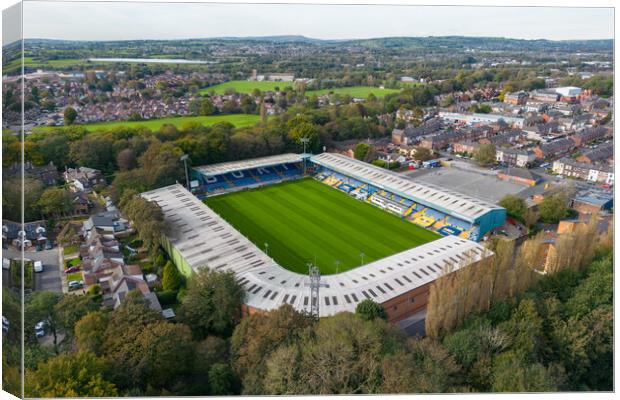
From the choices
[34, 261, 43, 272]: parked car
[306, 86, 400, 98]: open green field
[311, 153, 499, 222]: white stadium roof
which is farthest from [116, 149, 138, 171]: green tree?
[306, 86, 400, 98]: open green field

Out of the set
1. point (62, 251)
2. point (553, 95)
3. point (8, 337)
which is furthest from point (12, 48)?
point (553, 95)

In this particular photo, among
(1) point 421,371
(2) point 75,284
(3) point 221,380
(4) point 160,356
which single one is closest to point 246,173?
→ (2) point 75,284

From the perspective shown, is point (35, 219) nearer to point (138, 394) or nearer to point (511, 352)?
point (138, 394)

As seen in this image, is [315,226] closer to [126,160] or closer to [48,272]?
[48,272]

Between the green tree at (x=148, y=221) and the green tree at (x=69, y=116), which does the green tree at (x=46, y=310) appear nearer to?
the green tree at (x=148, y=221)

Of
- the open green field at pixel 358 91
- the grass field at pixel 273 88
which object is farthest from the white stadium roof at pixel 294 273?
the open green field at pixel 358 91

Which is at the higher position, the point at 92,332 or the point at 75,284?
the point at 92,332

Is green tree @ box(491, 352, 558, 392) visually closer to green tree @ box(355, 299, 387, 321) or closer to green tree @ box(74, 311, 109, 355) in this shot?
green tree @ box(355, 299, 387, 321)
